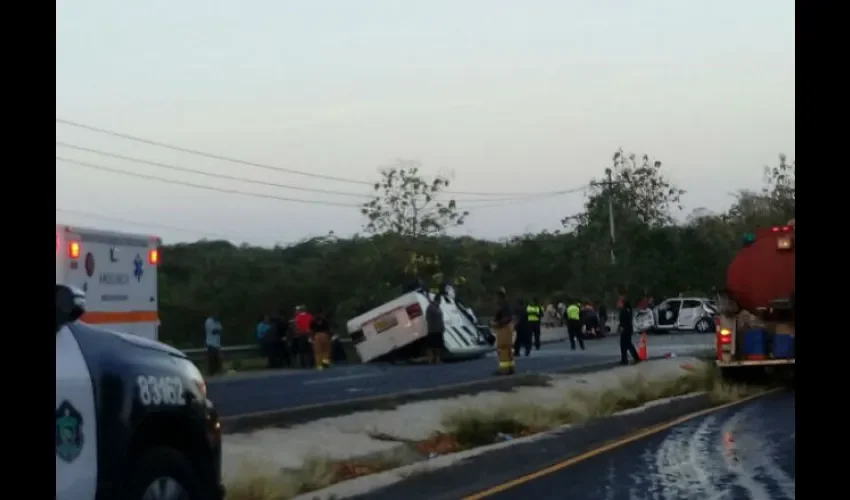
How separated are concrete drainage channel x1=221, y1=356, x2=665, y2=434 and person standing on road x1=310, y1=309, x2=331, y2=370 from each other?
335 inches

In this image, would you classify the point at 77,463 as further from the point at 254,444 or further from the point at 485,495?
the point at 254,444

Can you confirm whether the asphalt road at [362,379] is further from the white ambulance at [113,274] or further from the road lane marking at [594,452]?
the road lane marking at [594,452]

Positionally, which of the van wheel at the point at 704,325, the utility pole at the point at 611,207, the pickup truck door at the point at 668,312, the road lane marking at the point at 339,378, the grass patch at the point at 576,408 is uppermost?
the utility pole at the point at 611,207

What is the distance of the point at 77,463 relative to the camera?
5.98 metres

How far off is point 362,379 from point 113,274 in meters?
14.7

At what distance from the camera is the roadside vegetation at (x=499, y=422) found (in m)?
11.2

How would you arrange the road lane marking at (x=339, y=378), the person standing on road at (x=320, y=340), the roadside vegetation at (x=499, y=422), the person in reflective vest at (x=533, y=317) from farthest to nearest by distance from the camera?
the person in reflective vest at (x=533, y=317) < the person standing on road at (x=320, y=340) < the road lane marking at (x=339, y=378) < the roadside vegetation at (x=499, y=422)

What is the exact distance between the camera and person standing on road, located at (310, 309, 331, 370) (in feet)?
107

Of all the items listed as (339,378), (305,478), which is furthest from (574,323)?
(305,478)

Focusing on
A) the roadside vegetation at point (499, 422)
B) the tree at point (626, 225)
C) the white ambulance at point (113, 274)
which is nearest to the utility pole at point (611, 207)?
A: the tree at point (626, 225)

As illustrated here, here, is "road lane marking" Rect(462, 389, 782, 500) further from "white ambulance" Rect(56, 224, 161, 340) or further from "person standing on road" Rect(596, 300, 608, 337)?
"person standing on road" Rect(596, 300, 608, 337)

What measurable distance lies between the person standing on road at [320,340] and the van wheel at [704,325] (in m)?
11.6
